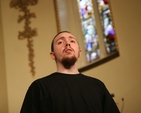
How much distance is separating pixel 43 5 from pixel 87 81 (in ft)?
7.70

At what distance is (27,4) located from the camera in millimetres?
3549

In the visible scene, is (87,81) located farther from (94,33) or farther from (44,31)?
(44,31)

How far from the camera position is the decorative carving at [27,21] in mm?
3279

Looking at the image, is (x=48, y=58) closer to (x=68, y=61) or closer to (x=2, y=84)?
(x=2, y=84)

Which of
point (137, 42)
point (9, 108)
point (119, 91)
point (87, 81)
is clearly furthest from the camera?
point (9, 108)

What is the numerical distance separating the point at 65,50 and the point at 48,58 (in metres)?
1.83

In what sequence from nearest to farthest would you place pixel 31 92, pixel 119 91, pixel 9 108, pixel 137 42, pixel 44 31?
pixel 31 92, pixel 137 42, pixel 119 91, pixel 9 108, pixel 44 31

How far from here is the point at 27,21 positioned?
3.46m

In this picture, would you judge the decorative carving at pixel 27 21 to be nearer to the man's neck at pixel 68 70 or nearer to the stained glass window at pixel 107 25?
the stained glass window at pixel 107 25

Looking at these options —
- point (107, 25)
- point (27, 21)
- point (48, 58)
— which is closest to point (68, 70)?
point (107, 25)

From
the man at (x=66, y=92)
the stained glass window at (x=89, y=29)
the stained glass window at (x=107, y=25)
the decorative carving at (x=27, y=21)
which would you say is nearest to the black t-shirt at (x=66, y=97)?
the man at (x=66, y=92)

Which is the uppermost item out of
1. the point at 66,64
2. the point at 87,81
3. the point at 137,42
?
the point at 137,42

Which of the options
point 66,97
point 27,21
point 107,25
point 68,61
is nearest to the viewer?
point 66,97

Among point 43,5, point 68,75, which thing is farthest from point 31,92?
point 43,5
